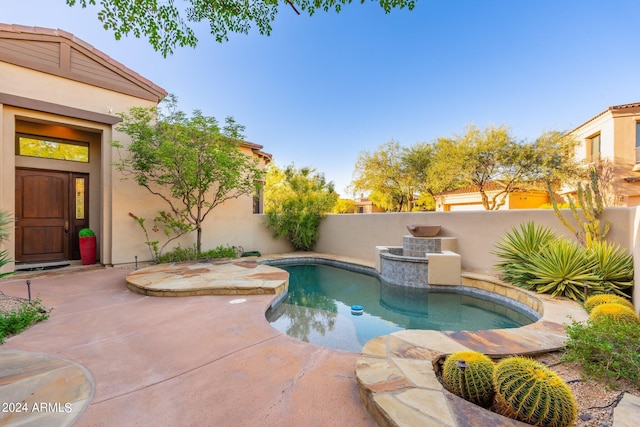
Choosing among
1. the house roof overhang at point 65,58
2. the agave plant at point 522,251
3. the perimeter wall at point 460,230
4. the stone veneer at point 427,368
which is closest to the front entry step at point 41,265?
→ the house roof overhang at point 65,58

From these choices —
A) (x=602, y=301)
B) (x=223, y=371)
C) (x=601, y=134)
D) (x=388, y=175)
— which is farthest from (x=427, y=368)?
(x=601, y=134)

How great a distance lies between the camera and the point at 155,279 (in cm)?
612

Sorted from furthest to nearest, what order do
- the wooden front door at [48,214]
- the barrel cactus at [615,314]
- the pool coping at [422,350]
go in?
1. the wooden front door at [48,214]
2. the barrel cactus at [615,314]
3. the pool coping at [422,350]

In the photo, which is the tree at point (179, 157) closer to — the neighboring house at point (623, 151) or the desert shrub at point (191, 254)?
the desert shrub at point (191, 254)

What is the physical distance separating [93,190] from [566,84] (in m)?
18.8

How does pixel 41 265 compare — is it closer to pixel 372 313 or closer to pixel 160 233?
pixel 160 233

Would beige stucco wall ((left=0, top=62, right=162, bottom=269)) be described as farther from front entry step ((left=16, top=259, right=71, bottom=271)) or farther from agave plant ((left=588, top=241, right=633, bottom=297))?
agave plant ((left=588, top=241, right=633, bottom=297))

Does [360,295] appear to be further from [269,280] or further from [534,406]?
[534,406]

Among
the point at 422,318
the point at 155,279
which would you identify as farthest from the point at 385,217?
the point at 155,279

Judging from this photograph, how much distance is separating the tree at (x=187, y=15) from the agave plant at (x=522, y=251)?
18.9 ft

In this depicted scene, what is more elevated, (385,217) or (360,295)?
(385,217)

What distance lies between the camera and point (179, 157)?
8023 millimetres

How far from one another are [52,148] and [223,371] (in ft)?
31.0

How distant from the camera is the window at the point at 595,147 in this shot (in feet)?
56.0
